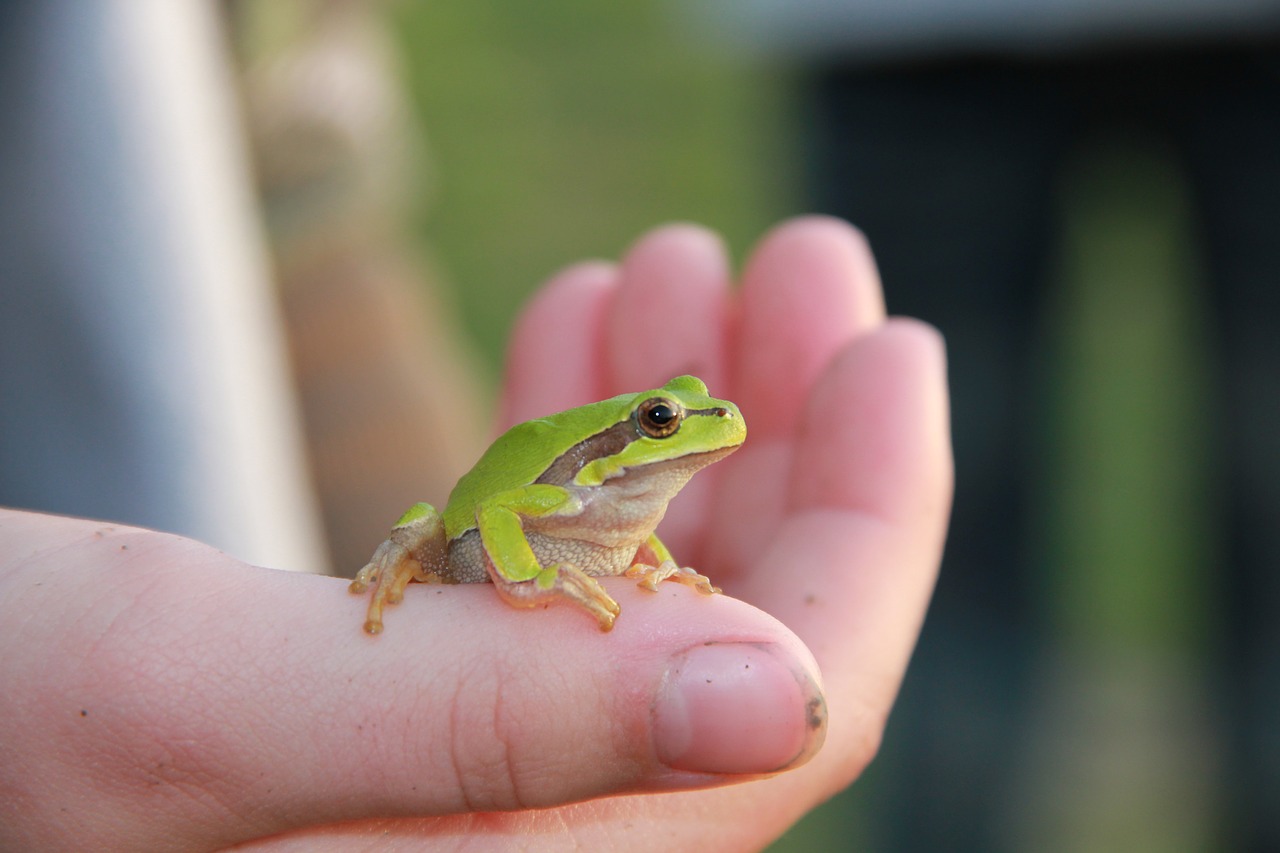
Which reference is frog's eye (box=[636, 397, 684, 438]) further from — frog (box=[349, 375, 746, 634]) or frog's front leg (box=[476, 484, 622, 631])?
frog's front leg (box=[476, 484, 622, 631])

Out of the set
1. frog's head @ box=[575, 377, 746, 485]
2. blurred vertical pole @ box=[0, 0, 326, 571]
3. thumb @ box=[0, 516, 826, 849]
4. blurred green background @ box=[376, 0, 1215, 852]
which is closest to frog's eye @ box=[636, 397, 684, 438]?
frog's head @ box=[575, 377, 746, 485]

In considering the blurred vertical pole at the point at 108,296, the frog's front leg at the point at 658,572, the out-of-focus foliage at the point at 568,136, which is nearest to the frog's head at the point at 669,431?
the frog's front leg at the point at 658,572

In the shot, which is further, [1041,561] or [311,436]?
[1041,561]

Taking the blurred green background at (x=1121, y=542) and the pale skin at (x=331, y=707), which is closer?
the pale skin at (x=331, y=707)

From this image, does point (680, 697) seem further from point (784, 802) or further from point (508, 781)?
point (784, 802)

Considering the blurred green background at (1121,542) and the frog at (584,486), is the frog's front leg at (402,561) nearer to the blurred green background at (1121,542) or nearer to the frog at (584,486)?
the frog at (584,486)

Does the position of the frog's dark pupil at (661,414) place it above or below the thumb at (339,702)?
above

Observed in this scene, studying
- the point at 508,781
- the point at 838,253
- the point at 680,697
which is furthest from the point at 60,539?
the point at 838,253
